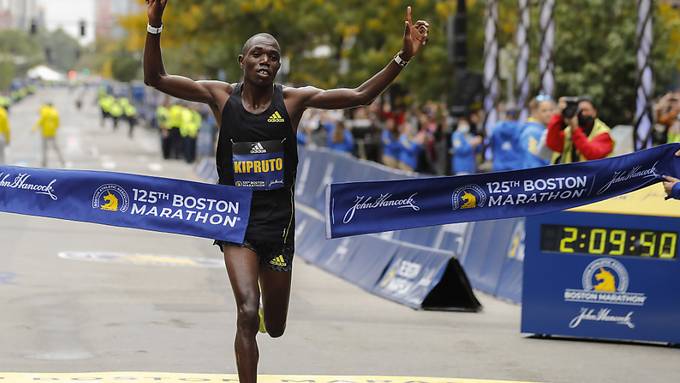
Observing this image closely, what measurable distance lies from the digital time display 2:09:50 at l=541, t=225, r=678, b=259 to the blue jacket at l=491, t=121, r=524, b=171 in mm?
4527

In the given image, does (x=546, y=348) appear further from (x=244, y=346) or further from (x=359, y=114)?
(x=359, y=114)

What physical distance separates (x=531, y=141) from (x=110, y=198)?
746cm

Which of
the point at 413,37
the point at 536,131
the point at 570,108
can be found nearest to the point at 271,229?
the point at 413,37

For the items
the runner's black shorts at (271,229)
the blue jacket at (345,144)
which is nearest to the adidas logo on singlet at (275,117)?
the runner's black shorts at (271,229)

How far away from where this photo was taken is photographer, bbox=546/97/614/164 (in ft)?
39.3

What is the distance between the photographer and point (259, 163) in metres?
7.54

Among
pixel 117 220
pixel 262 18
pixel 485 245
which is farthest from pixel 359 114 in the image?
pixel 117 220

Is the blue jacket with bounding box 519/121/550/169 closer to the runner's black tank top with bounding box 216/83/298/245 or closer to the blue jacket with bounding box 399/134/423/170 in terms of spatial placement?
the runner's black tank top with bounding box 216/83/298/245

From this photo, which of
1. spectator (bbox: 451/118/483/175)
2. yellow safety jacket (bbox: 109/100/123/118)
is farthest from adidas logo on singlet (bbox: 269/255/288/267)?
yellow safety jacket (bbox: 109/100/123/118)

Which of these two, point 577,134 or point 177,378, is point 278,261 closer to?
point 177,378

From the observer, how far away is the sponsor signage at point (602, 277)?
10992mm

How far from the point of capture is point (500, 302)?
1382cm

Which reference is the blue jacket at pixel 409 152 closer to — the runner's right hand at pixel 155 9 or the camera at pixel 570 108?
the camera at pixel 570 108

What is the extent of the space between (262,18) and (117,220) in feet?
127
